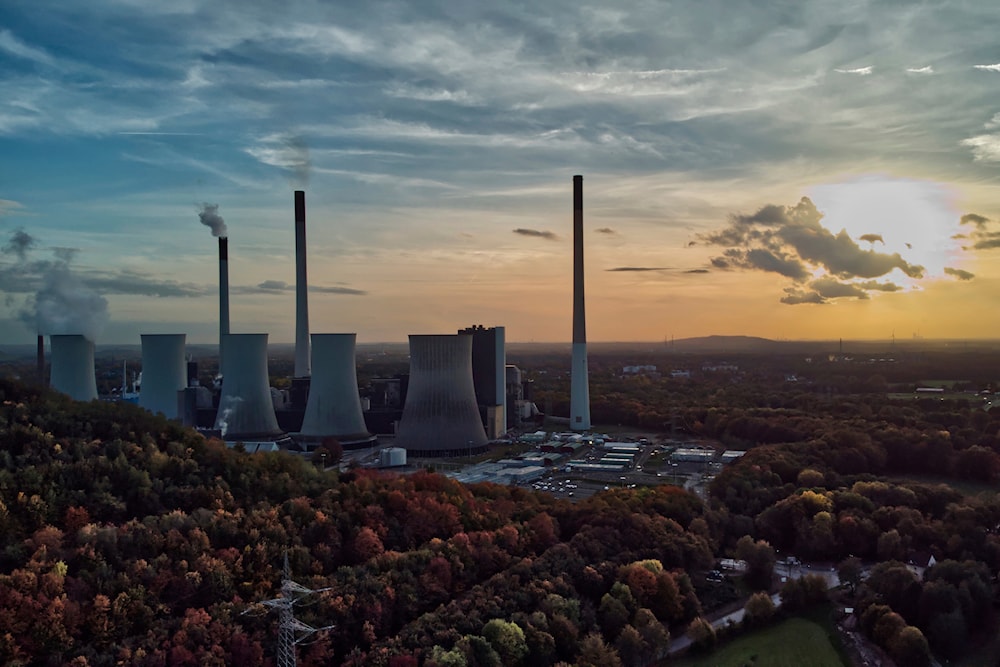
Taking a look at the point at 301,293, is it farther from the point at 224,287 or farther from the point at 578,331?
the point at 578,331

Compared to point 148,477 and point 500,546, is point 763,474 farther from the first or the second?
point 148,477

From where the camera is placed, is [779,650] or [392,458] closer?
[779,650]

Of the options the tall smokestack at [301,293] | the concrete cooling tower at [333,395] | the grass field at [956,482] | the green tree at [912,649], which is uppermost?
the tall smokestack at [301,293]

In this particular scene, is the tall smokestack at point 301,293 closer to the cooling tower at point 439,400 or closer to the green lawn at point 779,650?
the cooling tower at point 439,400

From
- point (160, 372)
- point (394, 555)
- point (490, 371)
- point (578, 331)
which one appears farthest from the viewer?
point (578, 331)

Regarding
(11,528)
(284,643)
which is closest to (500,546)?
(284,643)

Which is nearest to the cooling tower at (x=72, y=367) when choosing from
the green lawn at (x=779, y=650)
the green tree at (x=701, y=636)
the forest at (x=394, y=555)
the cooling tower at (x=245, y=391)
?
the cooling tower at (x=245, y=391)

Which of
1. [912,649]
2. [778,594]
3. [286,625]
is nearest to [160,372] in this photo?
[286,625]
